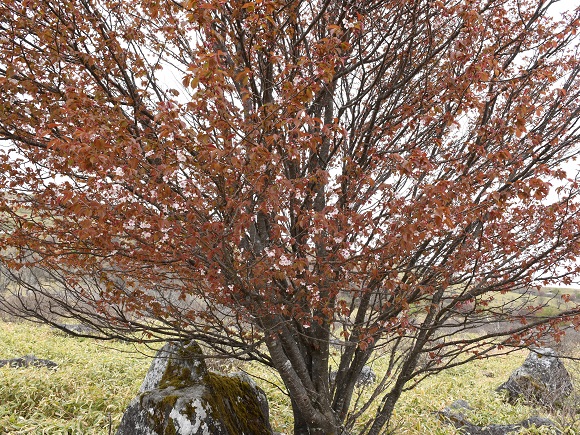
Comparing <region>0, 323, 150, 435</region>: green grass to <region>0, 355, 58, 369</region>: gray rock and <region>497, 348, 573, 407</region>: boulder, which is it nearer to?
<region>0, 355, 58, 369</region>: gray rock

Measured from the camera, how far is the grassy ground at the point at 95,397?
662cm

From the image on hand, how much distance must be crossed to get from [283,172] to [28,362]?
904 centimetres

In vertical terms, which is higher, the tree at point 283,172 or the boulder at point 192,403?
the tree at point 283,172

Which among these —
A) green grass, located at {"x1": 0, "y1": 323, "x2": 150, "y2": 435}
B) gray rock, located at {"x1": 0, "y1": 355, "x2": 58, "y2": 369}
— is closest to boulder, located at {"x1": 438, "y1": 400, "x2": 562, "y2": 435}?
green grass, located at {"x1": 0, "y1": 323, "x2": 150, "y2": 435}

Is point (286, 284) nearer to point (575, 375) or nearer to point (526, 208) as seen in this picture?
point (526, 208)

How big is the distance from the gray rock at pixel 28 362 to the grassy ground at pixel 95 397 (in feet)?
0.90

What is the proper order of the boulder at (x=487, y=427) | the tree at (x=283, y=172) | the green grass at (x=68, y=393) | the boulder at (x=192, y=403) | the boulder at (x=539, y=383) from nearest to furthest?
1. the tree at (x=283, y=172)
2. the boulder at (x=192, y=403)
3. the green grass at (x=68, y=393)
4. the boulder at (x=487, y=427)
5. the boulder at (x=539, y=383)

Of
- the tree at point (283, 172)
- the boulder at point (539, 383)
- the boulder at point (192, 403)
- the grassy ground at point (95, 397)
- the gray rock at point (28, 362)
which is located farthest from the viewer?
the boulder at point (539, 383)

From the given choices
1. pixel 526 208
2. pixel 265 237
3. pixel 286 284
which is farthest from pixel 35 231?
pixel 526 208

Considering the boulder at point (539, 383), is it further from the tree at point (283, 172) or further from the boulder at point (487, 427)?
the tree at point (283, 172)

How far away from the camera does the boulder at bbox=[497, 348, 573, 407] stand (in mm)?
9695

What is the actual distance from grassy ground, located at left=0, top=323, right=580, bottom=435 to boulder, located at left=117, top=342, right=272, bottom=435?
495 mm

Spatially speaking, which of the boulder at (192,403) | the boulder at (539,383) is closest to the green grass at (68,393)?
the boulder at (192,403)

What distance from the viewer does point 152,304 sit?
3.90m
